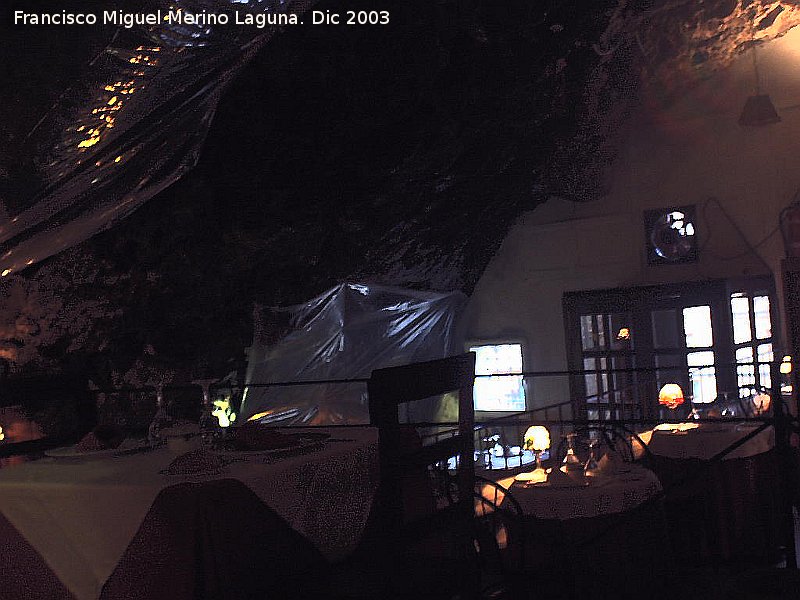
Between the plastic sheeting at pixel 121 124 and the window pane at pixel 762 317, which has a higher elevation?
the plastic sheeting at pixel 121 124

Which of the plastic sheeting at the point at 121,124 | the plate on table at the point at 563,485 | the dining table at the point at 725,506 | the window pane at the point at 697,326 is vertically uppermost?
the plastic sheeting at the point at 121,124

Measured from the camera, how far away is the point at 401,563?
2064mm

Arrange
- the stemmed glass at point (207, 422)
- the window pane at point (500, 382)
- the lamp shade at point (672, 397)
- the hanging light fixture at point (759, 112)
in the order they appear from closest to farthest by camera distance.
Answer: the stemmed glass at point (207, 422) → the lamp shade at point (672, 397) → the hanging light fixture at point (759, 112) → the window pane at point (500, 382)

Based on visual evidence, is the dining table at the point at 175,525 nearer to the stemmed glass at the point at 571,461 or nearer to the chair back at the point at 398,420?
the chair back at the point at 398,420

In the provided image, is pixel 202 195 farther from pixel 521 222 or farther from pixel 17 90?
pixel 521 222

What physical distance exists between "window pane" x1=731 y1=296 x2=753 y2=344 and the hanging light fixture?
5.13 feet

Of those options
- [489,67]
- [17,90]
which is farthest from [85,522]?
[489,67]

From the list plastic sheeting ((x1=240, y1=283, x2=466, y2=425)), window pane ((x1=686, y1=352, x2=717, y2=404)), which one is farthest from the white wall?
plastic sheeting ((x1=240, y1=283, x2=466, y2=425))

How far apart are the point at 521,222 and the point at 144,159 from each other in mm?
6528

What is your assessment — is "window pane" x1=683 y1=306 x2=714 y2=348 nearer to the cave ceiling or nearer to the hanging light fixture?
the hanging light fixture

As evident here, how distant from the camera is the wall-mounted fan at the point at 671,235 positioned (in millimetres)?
8375

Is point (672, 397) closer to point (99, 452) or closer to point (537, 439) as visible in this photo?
point (537, 439)

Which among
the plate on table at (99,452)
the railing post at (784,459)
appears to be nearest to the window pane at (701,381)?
the railing post at (784,459)

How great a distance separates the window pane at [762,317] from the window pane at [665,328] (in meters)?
0.70
